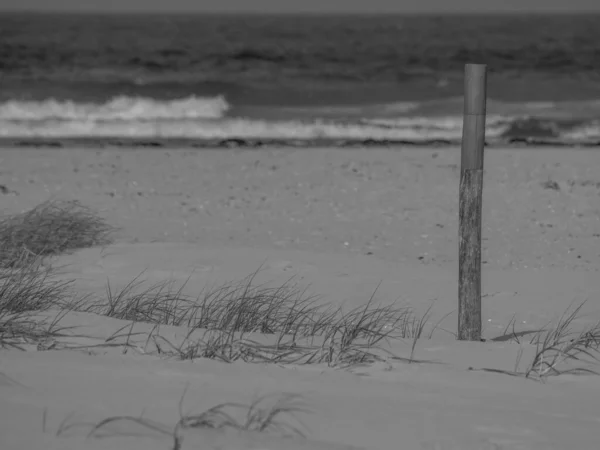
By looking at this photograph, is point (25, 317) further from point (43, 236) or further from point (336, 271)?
point (336, 271)

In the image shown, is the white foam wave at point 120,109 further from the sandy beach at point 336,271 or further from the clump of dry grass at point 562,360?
the clump of dry grass at point 562,360

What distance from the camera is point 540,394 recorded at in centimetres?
326

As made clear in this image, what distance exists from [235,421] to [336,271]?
3.99 meters

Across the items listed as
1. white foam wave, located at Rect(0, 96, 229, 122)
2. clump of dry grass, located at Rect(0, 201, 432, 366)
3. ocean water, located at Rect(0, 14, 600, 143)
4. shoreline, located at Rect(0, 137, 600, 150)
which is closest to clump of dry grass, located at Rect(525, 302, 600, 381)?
clump of dry grass, located at Rect(0, 201, 432, 366)

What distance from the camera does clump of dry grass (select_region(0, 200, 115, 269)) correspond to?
6051 millimetres

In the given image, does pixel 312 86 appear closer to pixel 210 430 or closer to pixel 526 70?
pixel 526 70

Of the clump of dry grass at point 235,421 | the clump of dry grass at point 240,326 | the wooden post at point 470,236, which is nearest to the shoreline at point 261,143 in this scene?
the clump of dry grass at point 240,326

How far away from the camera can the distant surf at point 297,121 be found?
17703mm

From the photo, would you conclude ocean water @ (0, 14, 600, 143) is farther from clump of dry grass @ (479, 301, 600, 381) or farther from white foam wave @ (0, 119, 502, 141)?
clump of dry grass @ (479, 301, 600, 381)

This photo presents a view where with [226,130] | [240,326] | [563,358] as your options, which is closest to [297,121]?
[226,130]

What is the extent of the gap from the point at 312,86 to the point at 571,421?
23270 mm

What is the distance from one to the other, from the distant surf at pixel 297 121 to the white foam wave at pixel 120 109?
25 millimetres

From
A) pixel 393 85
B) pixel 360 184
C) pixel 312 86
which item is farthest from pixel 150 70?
pixel 360 184

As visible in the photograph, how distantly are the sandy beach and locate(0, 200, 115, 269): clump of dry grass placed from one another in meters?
0.20
